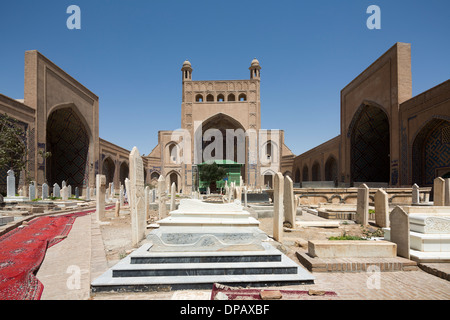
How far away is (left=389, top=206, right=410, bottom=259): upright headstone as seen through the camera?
4086mm

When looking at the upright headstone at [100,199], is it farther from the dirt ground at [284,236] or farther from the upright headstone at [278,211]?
the upright headstone at [278,211]

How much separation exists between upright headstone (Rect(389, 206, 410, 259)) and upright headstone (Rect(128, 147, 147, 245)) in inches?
177

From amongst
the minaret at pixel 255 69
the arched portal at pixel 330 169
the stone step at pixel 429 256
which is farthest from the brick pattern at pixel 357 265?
the minaret at pixel 255 69

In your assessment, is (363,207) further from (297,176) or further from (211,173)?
(297,176)

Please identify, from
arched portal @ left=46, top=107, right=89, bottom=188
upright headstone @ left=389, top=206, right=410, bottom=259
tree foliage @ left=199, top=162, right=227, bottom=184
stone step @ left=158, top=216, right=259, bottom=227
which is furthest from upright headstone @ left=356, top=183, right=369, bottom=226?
tree foliage @ left=199, top=162, right=227, bottom=184

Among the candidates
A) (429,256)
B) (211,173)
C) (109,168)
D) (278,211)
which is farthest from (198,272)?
(109,168)

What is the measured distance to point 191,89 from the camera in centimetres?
3347

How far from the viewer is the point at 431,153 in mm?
14109

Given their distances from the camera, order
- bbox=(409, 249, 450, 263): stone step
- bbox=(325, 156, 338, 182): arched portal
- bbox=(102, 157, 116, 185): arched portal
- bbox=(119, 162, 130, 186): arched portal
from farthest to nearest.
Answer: bbox=(119, 162, 130, 186): arched portal → bbox=(102, 157, 116, 185): arched portal → bbox=(325, 156, 338, 182): arched portal → bbox=(409, 249, 450, 263): stone step

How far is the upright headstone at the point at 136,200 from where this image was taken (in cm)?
493

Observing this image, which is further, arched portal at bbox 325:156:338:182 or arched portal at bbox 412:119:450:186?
arched portal at bbox 325:156:338:182

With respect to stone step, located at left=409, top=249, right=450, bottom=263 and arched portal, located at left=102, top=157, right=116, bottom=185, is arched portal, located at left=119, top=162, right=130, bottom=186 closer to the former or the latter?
arched portal, located at left=102, top=157, right=116, bottom=185

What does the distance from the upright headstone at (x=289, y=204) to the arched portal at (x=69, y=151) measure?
20.4 metres

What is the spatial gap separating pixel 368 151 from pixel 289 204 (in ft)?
56.2
